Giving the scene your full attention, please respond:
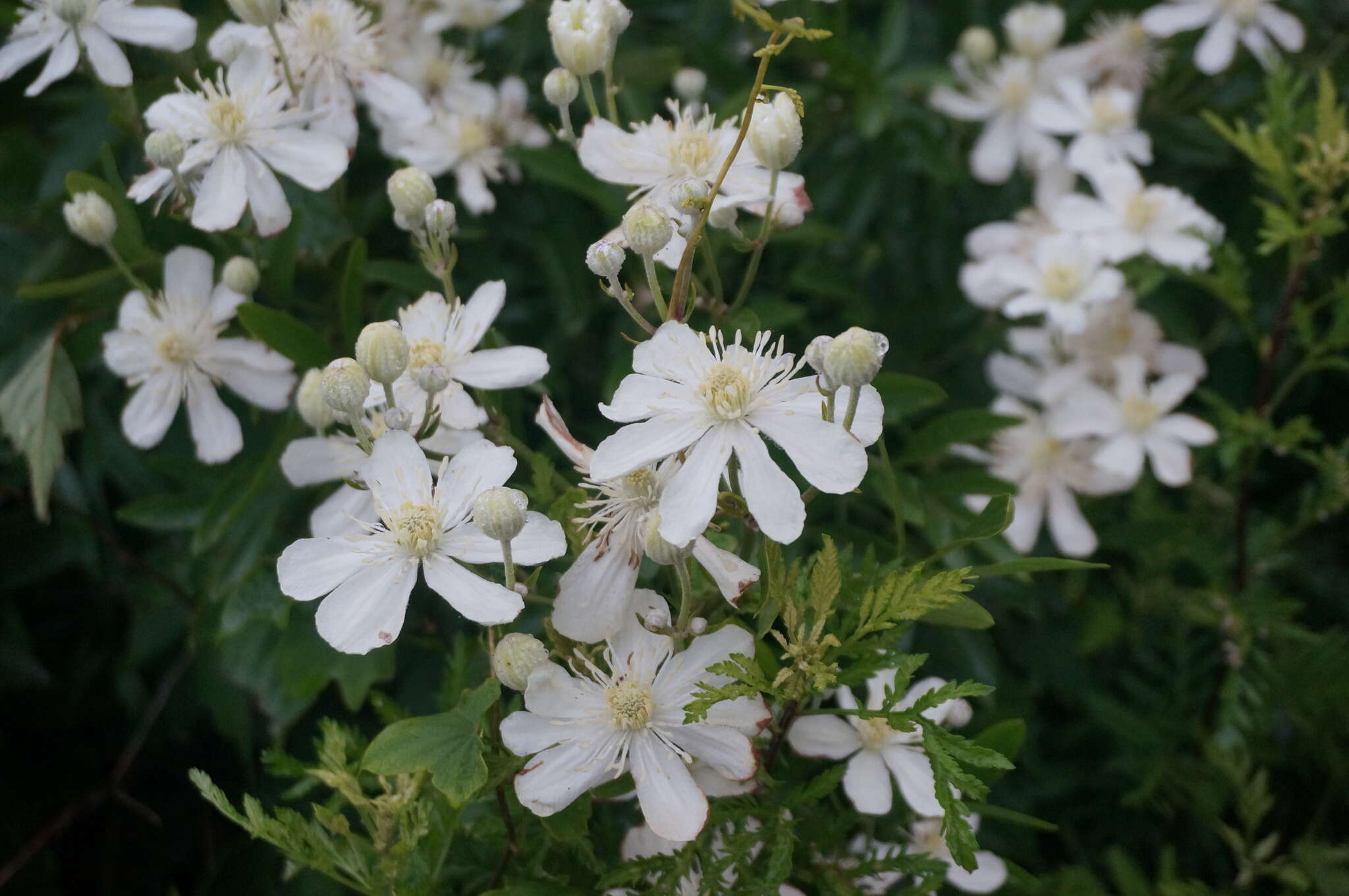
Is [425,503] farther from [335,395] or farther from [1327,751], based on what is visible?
[1327,751]

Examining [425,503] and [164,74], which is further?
[164,74]

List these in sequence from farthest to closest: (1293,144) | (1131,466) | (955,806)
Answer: (1131,466)
(1293,144)
(955,806)

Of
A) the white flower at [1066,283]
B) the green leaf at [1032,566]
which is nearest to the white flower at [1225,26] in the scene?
the white flower at [1066,283]

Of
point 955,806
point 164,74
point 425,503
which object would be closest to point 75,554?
point 164,74

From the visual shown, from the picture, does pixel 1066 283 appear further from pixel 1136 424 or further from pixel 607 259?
pixel 607 259

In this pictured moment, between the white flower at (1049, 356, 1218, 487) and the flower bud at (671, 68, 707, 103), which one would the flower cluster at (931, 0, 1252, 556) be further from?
the flower bud at (671, 68, 707, 103)

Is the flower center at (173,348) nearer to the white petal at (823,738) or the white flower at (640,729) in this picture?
the white flower at (640,729)

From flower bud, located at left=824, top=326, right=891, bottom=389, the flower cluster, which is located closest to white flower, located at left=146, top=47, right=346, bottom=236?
flower bud, located at left=824, top=326, right=891, bottom=389
